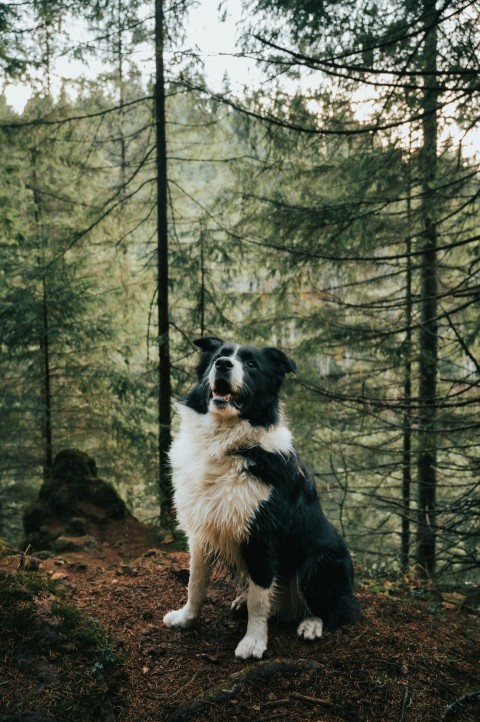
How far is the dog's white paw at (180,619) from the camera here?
377 centimetres

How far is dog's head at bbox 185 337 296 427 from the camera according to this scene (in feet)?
11.8

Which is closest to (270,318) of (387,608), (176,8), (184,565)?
(176,8)

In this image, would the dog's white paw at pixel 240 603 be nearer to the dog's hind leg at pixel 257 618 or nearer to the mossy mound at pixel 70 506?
the dog's hind leg at pixel 257 618

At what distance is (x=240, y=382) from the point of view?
359 cm

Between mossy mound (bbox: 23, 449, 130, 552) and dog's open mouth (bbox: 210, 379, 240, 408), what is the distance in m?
4.28

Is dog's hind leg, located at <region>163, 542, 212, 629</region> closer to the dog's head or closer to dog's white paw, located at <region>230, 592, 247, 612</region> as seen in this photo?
dog's white paw, located at <region>230, 592, 247, 612</region>

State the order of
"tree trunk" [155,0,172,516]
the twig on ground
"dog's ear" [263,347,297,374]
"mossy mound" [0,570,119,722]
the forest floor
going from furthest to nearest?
"tree trunk" [155,0,172,516] < "dog's ear" [263,347,297,374] < the twig on ground < the forest floor < "mossy mound" [0,570,119,722]

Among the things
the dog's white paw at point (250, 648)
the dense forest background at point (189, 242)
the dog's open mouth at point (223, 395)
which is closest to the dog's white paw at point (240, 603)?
the dog's white paw at point (250, 648)

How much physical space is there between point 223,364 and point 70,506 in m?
5.17

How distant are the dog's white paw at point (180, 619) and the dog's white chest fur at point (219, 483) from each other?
53cm

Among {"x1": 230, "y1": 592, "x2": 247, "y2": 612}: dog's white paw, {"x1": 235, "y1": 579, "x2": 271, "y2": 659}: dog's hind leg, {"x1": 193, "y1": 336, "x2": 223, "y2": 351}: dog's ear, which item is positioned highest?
{"x1": 193, "y1": 336, "x2": 223, "y2": 351}: dog's ear

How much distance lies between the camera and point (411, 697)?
118 inches

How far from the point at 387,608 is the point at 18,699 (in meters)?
3.03

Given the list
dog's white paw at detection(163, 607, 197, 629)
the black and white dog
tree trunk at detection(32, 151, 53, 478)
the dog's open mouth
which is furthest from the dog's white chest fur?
tree trunk at detection(32, 151, 53, 478)
